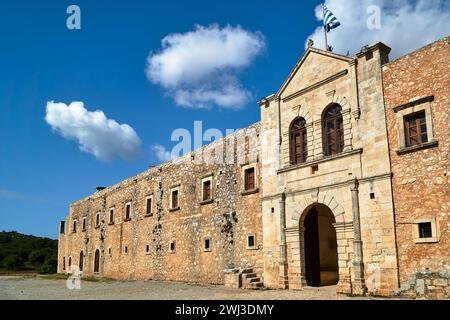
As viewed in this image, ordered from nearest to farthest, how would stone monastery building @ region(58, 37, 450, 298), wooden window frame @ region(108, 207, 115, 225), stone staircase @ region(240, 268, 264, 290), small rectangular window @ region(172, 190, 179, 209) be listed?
1. stone monastery building @ region(58, 37, 450, 298)
2. stone staircase @ region(240, 268, 264, 290)
3. small rectangular window @ region(172, 190, 179, 209)
4. wooden window frame @ region(108, 207, 115, 225)

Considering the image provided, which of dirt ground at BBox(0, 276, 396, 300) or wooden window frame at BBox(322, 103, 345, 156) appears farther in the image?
wooden window frame at BBox(322, 103, 345, 156)

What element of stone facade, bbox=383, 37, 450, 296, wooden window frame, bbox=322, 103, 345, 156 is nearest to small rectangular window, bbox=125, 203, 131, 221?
wooden window frame, bbox=322, 103, 345, 156

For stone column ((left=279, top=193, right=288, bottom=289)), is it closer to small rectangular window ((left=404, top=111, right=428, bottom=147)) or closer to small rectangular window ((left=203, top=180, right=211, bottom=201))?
small rectangular window ((left=404, top=111, right=428, bottom=147))

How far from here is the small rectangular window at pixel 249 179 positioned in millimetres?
16875

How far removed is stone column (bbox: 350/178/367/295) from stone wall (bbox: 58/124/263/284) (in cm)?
432

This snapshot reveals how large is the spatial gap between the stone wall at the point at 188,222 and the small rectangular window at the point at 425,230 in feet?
20.6

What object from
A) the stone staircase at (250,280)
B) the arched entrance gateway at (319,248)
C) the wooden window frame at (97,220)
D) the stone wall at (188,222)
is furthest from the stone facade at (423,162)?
the wooden window frame at (97,220)

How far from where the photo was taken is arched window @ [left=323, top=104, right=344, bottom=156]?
13.5 meters

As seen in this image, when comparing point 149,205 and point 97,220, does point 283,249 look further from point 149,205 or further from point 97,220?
point 97,220

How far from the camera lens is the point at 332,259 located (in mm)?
16953

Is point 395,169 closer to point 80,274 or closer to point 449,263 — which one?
point 449,263

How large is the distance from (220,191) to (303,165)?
519 centimetres

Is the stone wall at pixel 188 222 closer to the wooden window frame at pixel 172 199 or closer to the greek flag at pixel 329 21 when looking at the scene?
the wooden window frame at pixel 172 199
